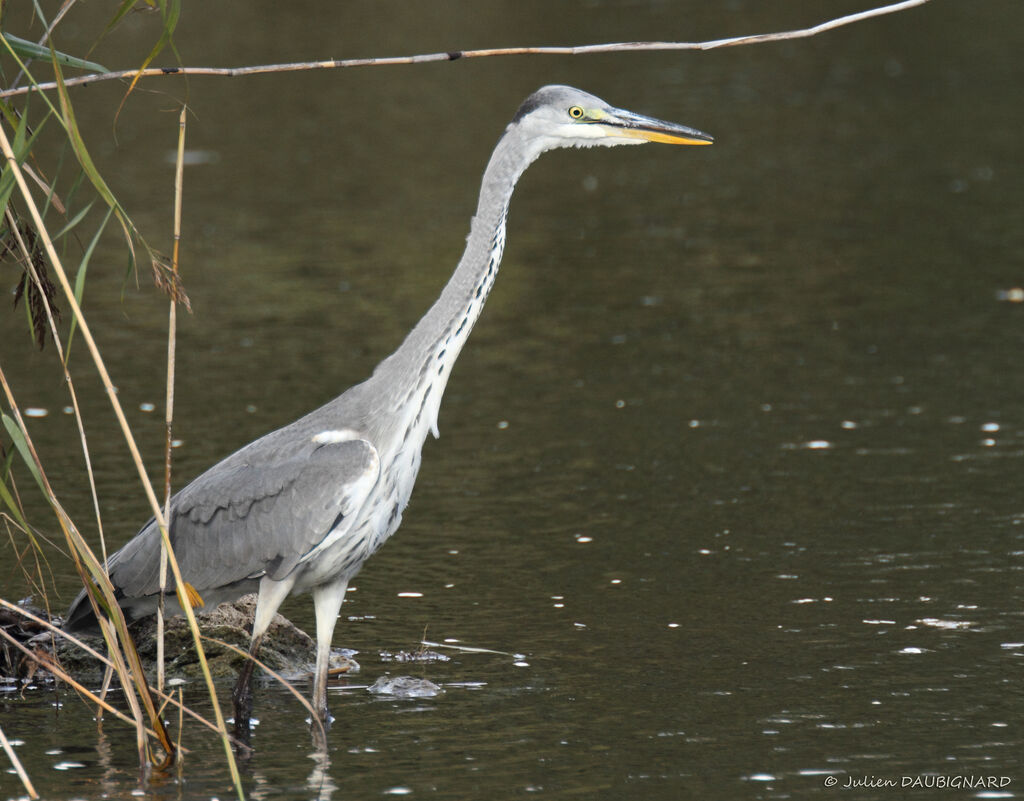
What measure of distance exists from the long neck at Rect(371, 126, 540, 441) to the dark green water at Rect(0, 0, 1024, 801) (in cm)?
133

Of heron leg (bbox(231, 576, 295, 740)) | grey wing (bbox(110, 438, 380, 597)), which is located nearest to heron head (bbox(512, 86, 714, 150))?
grey wing (bbox(110, 438, 380, 597))

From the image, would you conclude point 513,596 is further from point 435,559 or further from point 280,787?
point 280,787

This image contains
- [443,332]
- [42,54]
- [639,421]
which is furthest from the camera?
[639,421]

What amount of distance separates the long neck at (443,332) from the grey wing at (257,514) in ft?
0.94

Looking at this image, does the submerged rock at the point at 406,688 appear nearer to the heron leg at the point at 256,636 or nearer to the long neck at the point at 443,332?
the heron leg at the point at 256,636

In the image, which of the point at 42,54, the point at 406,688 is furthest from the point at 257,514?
the point at 42,54

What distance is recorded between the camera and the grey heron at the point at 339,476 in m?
6.89

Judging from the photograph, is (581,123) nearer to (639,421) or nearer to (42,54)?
(42,54)

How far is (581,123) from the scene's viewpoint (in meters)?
7.29

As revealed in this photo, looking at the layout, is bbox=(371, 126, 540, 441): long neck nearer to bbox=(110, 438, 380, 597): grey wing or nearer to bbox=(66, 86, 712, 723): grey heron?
bbox=(66, 86, 712, 723): grey heron

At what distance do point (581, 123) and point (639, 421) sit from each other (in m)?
4.67

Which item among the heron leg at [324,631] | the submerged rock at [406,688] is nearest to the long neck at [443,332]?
the heron leg at [324,631]

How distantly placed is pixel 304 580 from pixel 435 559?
2207mm

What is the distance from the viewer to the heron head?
7.24m
